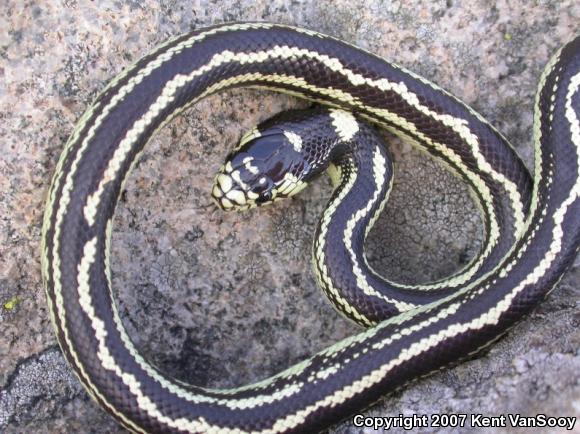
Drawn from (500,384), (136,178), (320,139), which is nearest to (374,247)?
(320,139)

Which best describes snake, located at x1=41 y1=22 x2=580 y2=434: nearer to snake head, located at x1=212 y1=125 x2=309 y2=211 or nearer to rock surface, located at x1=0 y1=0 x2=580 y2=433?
snake head, located at x1=212 y1=125 x2=309 y2=211

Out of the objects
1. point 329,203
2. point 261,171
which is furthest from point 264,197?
point 329,203

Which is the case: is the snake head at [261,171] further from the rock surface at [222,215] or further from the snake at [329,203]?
the rock surface at [222,215]

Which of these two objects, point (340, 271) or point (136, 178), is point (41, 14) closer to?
point (136, 178)

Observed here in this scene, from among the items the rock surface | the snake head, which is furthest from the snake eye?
the rock surface

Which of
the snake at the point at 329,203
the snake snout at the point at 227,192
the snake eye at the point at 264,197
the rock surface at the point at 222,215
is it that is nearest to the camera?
the snake at the point at 329,203

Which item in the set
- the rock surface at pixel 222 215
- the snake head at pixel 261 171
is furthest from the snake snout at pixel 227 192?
the rock surface at pixel 222 215

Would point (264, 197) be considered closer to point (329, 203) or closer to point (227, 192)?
point (227, 192)
